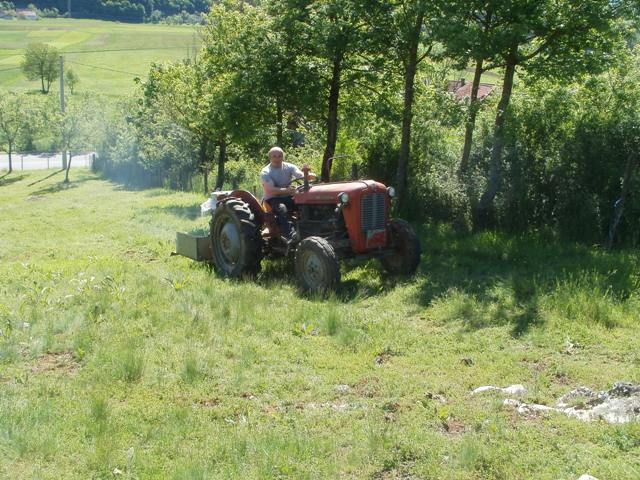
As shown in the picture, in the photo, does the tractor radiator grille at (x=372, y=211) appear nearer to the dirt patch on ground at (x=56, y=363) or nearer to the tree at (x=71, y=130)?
the dirt patch on ground at (x=56, y=363)

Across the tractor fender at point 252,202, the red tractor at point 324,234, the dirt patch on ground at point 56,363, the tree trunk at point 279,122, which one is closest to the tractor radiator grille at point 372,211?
the red tractor at point 324,234

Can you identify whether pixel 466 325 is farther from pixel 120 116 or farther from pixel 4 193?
pixel 120 116

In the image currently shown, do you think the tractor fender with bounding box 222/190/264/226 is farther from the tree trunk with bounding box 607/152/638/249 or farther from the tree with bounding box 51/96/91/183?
the tree with bounding box 51/96/91/183

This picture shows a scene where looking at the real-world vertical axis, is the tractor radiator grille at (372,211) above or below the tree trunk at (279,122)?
below

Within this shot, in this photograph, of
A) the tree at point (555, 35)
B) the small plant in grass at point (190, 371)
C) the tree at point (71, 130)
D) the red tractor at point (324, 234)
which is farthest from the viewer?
the tree at point (71, 130)

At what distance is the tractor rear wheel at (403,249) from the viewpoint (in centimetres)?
982

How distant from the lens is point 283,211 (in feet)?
33.8

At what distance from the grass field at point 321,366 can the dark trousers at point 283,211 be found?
733mm

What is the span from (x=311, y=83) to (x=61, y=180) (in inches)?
1192

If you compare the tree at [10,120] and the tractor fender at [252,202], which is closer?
the tractor fender at [252,202]

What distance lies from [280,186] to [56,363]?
4.48 meters

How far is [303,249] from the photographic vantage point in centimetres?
948

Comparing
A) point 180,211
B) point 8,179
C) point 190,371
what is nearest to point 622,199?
point 190,371

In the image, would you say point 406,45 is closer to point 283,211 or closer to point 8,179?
point 283,211
